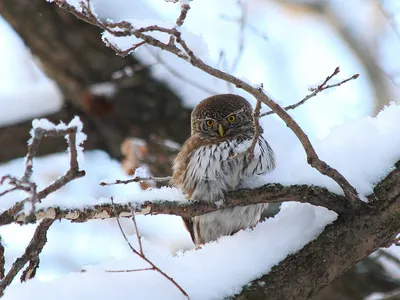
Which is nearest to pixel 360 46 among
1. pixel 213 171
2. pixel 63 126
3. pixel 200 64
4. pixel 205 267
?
pixel 213 171

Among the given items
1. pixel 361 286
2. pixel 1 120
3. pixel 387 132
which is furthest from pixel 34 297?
pixel 1 120

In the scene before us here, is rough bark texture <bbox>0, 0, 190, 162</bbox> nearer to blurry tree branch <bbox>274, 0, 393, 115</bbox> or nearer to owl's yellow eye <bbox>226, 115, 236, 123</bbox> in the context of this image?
owl's yellow eye <bbox>226, 115, 236, 123</bbox>

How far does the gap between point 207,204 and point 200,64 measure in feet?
3.47

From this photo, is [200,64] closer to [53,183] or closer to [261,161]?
[53,183]

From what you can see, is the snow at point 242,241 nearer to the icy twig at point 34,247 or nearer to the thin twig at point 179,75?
the icy twig at point 34,247

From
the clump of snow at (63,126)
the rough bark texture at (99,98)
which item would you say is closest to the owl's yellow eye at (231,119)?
the rough bark texture at (99,98)

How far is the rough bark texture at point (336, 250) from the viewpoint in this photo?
2.78m

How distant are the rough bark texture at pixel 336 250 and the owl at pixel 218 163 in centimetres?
70

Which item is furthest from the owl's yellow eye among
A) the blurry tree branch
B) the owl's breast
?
the blurry tree branch

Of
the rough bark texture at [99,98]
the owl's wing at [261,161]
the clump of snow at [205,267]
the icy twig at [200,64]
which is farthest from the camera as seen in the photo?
the rough bark texture at [99,98]

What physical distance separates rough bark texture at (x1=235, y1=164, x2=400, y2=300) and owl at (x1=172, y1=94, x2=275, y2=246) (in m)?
0.70

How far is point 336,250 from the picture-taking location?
114 inches

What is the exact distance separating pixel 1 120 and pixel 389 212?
3.54 metres

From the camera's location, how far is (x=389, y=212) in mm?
2957
